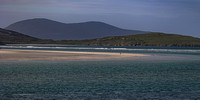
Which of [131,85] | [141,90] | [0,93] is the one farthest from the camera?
[131,85]

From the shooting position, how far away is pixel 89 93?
72.4 ft

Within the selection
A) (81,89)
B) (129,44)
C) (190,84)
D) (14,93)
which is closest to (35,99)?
(14,93)

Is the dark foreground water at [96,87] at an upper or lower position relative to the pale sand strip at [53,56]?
lower

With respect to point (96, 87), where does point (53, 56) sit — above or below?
above

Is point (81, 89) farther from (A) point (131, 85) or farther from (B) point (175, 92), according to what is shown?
(B) point (175, 92)

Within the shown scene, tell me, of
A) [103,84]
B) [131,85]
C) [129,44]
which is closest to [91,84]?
[103,84]

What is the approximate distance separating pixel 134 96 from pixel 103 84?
5.29 m

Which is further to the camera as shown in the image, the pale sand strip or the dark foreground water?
the pale sand strip

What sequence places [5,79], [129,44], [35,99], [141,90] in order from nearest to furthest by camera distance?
[35,99], [141,90], [5,79], [129,44]

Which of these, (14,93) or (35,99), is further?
(14,93)

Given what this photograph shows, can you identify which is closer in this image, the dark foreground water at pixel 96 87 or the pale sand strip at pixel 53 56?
the dark foreground water at pixel 96 87

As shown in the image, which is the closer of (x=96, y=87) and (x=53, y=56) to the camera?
(x=96, y=87)

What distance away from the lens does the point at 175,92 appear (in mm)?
22578

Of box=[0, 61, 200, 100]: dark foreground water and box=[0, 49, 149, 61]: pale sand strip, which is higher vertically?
box=[0, 49, 149, 61]: pale sand strip
